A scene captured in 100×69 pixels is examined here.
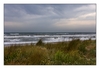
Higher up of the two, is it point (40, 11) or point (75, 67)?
point (40, 11)

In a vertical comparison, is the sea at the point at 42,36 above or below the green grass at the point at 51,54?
above

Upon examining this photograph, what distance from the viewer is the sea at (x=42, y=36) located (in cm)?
1050

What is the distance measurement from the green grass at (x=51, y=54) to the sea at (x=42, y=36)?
3.1 inches

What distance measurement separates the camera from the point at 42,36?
10531mm

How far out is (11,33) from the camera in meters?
10.5

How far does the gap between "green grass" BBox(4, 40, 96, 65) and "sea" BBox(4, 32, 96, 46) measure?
3.1 inches

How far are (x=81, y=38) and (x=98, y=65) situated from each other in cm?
62

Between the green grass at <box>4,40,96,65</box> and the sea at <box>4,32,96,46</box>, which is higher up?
the sea at <box>4,32,96,46</box>

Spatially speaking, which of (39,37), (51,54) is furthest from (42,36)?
(51,54)

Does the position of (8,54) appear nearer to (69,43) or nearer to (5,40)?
(5,40)

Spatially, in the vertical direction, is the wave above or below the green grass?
above

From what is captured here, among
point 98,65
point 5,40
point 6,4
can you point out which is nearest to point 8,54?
point 5,40

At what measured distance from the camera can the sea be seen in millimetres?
10500

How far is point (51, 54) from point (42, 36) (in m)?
0.39
